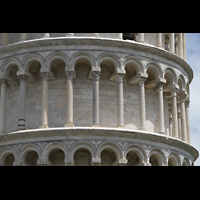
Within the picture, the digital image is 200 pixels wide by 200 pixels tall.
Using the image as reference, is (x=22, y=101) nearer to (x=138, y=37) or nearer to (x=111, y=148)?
(x=111, y=148)

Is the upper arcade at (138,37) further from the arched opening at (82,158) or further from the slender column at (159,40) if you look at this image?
the arched opening at (82,158)

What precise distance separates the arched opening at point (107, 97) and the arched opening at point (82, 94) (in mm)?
498

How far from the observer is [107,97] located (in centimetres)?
2383

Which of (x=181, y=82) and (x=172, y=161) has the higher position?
(x=181, y=82)

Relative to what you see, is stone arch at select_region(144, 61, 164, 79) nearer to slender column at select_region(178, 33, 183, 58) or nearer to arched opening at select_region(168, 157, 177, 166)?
slender column at select_region(178, 33, 183, 58)

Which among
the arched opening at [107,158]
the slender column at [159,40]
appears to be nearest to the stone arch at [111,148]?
the arched opening at [107,158]

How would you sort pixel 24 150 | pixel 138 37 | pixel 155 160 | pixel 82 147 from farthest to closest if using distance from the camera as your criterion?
pixel 138 37
pixel 155 160
pixel 24 150
pixel 82 147

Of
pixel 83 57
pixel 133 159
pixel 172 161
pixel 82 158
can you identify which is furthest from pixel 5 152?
pixel 172 161

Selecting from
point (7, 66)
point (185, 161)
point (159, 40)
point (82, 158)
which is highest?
point (159, 40)

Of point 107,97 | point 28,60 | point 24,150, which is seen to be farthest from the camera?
point 107,97

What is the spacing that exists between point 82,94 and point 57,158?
9.92 ft

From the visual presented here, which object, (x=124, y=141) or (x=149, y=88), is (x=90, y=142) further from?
(x=149, y=88)

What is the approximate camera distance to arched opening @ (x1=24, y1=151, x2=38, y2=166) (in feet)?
74.7

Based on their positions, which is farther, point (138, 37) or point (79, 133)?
point (138, 37)
